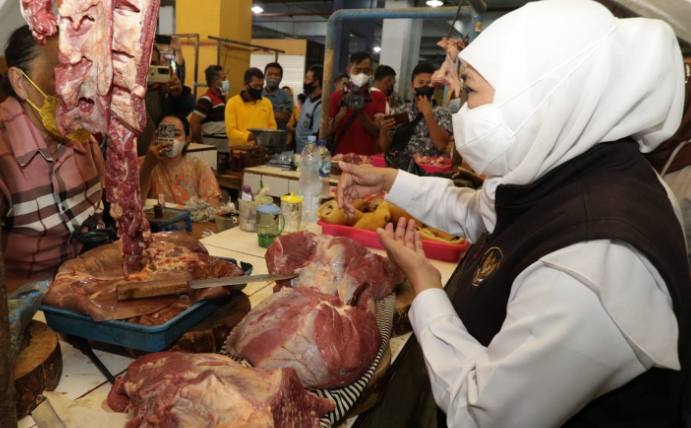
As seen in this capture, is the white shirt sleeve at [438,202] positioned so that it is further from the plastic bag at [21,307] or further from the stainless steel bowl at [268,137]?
the stainless steel bowl at [268,137]

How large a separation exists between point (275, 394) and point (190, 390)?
0.20m

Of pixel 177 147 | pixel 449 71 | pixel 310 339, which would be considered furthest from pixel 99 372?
pixel 449 71

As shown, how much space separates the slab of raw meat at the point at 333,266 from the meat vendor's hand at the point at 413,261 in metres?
0.17

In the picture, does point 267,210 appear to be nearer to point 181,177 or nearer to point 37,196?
point 37,196

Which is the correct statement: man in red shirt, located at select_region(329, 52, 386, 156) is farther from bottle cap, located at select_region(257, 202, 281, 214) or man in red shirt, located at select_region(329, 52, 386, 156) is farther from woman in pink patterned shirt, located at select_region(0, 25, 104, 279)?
woman in pink patterned shirt, located at select_region(0, 25, 104, 279)

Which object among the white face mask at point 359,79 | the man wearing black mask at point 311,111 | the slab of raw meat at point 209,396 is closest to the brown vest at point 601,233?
the slab of raw meat at point 209,396

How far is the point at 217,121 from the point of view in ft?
23.6

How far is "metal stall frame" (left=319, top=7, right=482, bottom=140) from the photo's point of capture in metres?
3.71

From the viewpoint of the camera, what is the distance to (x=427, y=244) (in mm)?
2510

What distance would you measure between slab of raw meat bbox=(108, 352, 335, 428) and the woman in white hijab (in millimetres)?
405

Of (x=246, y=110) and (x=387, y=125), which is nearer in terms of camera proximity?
(x=387, y=125)

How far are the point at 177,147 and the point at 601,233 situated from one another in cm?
377

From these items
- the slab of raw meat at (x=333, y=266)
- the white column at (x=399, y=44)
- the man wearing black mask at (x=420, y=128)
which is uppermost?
the white column at (x=399, y=44)

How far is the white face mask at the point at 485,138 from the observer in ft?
4.02
